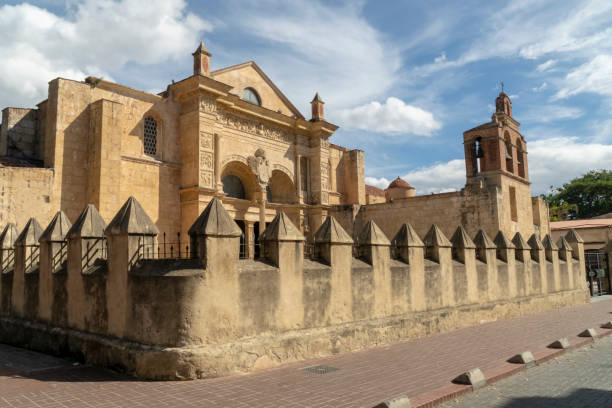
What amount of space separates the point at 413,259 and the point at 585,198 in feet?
194

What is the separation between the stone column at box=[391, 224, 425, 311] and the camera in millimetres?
10180

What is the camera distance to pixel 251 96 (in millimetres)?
23188

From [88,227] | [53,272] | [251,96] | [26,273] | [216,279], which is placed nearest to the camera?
[216,279]

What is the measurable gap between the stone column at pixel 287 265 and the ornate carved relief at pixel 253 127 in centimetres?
1376

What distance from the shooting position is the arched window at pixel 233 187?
2203 cm

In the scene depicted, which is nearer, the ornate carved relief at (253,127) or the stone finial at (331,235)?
the stone finial at (331,235)

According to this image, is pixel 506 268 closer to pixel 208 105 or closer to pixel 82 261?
pixel 82 261

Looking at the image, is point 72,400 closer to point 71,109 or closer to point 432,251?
point 432,251

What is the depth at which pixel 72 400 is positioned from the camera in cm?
542

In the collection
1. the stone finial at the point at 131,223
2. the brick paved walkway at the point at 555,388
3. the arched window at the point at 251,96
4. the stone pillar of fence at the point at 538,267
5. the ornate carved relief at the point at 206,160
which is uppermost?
the arched window at the point at 251,96

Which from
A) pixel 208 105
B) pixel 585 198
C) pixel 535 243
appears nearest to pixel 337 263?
pixel 535 243

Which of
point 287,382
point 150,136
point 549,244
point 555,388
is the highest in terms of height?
point 150,136

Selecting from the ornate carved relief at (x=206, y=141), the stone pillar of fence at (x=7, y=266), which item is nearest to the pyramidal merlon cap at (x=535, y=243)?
the ornate carved relief at (x=206, y=141)

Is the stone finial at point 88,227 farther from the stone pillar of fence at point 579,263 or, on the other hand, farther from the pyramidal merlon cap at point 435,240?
the stone pillar of fence at point 579,263
